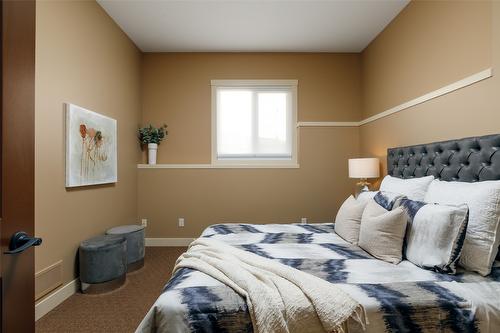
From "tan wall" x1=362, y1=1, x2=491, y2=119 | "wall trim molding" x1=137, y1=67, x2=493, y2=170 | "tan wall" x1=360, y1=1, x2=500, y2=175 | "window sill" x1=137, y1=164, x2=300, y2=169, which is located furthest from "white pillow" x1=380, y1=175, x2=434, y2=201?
"window sill" x1=137, y1=164, x2=300, y2=169

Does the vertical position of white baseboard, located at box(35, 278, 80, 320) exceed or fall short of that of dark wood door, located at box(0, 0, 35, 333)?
it falls short

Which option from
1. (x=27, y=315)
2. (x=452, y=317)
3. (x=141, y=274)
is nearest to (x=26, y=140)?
(x=27, y=315)

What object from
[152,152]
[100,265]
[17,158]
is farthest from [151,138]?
[17,158]

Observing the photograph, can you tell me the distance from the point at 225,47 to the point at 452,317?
403 centimetres

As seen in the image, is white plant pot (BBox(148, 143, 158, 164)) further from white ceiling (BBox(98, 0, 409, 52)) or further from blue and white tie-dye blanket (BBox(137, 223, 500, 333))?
blue and white tie-dye blanket (BBox(137, 223, 500, 333))

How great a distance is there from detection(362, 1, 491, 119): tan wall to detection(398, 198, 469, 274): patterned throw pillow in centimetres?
125

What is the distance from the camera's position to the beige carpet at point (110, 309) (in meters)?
2.08

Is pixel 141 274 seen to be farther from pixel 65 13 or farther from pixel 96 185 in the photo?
pixel 65 13

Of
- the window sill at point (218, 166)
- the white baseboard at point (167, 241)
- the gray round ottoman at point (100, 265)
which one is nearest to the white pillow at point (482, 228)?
the window sill at point (218, 166)

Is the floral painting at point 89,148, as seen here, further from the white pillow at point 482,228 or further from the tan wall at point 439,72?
the tan wall at point 439,72

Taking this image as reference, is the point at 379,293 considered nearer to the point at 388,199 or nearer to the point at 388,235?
the point at 388,235

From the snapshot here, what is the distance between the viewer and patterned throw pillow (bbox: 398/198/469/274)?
4.99ft

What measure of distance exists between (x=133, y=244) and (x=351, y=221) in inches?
94.4

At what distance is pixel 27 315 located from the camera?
0.87 m
